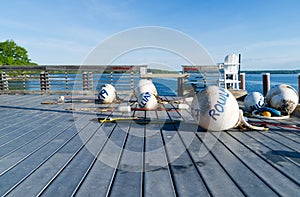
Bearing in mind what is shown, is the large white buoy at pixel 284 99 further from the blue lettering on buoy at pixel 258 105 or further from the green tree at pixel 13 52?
the green tree at pixel 13 52

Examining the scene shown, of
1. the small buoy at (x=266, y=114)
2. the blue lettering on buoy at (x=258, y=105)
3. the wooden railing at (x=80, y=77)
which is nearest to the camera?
the small buoy at (x=266, y=114)

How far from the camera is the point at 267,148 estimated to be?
11.2ft

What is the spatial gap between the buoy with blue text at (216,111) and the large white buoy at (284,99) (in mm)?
1942

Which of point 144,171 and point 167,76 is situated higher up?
point 167,76

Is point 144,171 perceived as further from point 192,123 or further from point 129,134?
point 192,123

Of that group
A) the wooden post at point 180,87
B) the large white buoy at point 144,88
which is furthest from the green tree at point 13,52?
the large white buoy at point 144,88

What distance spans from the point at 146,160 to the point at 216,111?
71.0 inches

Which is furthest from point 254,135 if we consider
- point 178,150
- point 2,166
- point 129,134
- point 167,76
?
point 167,76

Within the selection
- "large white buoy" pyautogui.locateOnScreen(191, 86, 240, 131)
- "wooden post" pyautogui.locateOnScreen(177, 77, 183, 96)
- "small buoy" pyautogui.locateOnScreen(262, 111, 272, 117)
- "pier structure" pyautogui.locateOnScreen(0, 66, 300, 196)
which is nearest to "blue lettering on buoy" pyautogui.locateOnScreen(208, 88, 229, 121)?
"large white buoy" pyautogui.locateOnScreen(191, 86, 240, 131)

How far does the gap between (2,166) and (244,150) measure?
3.21m

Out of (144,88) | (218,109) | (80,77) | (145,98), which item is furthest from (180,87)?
(218,109)

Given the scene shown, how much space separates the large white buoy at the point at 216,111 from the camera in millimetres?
4180

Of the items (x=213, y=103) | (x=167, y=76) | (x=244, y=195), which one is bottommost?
(x=244, y=195)

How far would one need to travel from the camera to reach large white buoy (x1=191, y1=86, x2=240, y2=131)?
13.7 feet
